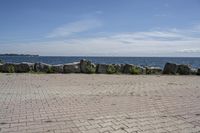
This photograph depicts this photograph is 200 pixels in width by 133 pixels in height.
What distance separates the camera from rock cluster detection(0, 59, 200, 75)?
1638cm

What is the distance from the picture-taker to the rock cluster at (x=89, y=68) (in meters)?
16.4

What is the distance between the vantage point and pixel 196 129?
5004 millimetres

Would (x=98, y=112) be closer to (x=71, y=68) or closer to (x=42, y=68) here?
(x=71, y=68)

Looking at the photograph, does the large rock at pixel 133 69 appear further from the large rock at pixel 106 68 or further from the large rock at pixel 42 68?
the large rock at pixel 42 68

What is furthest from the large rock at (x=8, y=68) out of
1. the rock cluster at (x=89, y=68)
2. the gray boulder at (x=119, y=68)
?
the gray boulder at (x=119, y=68)

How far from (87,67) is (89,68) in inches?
5.8

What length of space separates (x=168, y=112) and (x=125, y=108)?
1045 millimetres

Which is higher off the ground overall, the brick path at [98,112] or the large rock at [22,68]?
the large rock at [22,68]

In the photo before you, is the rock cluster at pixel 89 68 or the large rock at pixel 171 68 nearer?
the rock cluster at pixel 89 68

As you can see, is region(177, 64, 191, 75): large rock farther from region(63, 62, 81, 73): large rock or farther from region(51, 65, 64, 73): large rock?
region(51, 65, 64, 73): large rock

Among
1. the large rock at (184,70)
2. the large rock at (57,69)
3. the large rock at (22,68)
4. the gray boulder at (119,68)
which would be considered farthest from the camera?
the large rock at (184,70)

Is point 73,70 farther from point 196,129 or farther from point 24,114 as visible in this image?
point 196,129

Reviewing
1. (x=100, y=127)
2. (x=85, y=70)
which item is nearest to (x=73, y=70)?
(x=85, y=70)

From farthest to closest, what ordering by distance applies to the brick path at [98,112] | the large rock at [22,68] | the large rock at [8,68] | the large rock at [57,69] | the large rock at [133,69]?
the large rock at [133,69], the large rock at [57,69], the large rock at [22,68], the large rock at [8,68], the brick path at [98,112]
